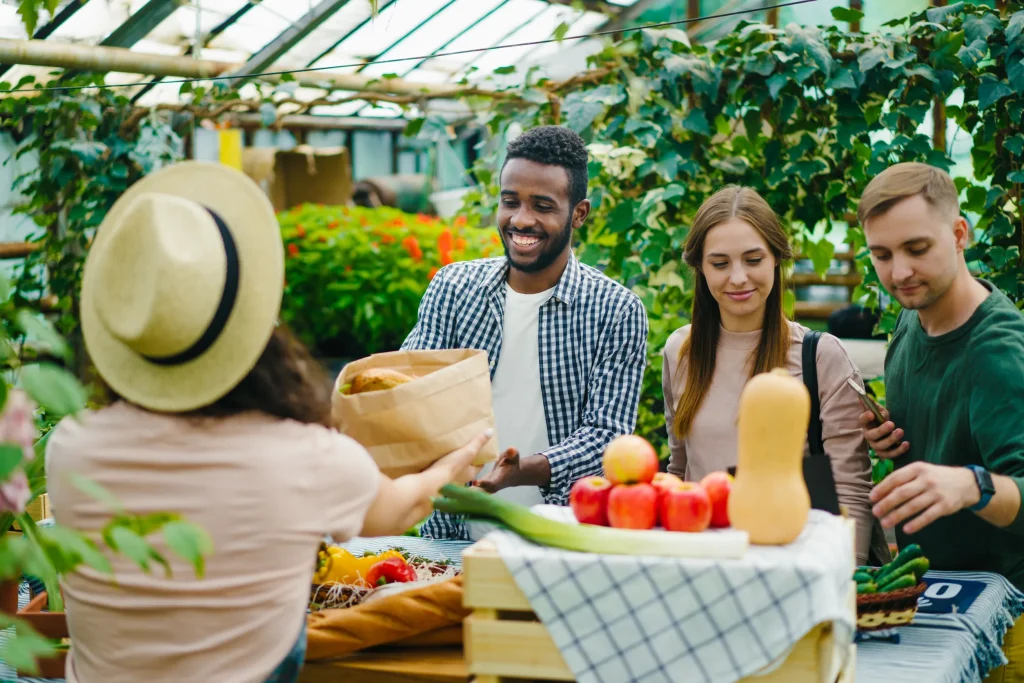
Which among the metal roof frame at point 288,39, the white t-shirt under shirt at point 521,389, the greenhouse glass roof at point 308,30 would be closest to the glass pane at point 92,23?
the greenhouse glass roof at point 308,30

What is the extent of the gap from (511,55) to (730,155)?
20.2 ft

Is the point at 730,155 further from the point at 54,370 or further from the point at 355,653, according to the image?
the point at 54,370

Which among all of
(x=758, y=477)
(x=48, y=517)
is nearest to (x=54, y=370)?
(x=758, y=477)

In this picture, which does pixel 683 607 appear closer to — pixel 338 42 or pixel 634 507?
pixel 634 507

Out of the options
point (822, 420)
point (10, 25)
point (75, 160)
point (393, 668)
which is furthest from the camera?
point (10, 25)

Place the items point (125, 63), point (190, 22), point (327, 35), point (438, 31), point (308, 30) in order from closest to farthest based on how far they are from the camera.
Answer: point (125, 63) → point (190, 22) → point (308, 30) → point (327, 35) → point (438, 31)

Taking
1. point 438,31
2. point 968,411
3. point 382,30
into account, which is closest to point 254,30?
point 382,30

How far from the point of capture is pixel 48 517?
2.52m

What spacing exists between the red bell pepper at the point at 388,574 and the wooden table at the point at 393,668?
0.53 feet

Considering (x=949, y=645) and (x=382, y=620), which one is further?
(x=949, y=645)

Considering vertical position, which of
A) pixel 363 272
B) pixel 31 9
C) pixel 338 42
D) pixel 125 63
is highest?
pixel 338 42

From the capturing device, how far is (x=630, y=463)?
1.49 m

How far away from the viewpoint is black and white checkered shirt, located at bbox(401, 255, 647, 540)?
7.68ft

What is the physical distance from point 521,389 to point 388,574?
736 mm
